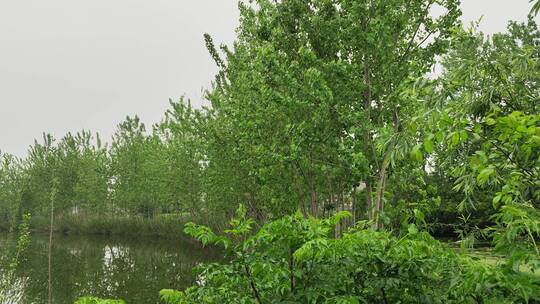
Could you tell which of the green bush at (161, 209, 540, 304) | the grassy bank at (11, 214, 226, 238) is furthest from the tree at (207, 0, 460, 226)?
the grassy bank at (11, 214, 226, 238)

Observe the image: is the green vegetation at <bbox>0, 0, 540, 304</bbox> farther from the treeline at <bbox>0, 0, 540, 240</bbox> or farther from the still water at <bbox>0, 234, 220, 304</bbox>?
the still water at <bbox>0, 234, 220, 304</bbox>

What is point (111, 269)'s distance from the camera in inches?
850

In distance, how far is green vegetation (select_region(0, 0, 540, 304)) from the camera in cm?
352

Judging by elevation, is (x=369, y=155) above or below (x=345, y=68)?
below

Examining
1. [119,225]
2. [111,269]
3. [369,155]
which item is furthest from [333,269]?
[119,225]

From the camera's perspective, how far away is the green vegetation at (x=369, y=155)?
138 inches

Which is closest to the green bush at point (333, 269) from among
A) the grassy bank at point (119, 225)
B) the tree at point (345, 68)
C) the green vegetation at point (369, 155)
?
the green vegetation at point (369, 155)

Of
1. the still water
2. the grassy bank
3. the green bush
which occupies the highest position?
the grassy bank

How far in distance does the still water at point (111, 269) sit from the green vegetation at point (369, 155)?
4474 mm

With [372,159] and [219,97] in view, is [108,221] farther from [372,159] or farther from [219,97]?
[372,159]

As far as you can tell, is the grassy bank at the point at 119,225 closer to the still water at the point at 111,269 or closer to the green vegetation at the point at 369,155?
the still water at the point at 111,269

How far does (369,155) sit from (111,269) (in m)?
17.1

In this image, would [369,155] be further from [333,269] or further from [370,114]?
[333,269]

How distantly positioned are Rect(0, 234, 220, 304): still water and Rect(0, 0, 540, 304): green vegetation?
4474 millimetres
